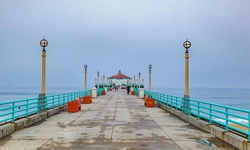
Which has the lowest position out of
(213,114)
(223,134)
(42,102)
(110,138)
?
(110,138)

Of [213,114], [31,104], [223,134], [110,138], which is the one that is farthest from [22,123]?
[223,134]

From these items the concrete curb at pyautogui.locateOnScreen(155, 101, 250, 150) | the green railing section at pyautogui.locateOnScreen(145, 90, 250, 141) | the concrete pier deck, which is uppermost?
the green railing section at pyautogui.locateOnScreen(145, 90, 250, 141)

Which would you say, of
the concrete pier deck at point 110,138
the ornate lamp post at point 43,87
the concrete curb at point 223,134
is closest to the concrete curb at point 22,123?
the concrete pier deck at point 110,138

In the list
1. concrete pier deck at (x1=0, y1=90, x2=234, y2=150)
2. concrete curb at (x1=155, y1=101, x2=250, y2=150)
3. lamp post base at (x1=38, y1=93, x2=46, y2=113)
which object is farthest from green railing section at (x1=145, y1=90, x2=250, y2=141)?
lamp post base at (x1=38, y1=93, x2=46, y2=113)

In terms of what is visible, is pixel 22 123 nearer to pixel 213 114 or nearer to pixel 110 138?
pixel 110 138

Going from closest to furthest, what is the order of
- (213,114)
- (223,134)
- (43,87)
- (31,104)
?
(223,134)
(213,114)
(43,87)
(31,104)

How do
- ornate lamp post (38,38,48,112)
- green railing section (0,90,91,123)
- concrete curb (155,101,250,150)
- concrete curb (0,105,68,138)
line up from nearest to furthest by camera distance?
1. concrete curb (155,101,250,150)
2. concrete curb (0,105,68,138)
3. green railing section (0,90,91,123)
4. ornate lamp post (38,38,48,112)

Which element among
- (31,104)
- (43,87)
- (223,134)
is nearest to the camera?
(223,134)

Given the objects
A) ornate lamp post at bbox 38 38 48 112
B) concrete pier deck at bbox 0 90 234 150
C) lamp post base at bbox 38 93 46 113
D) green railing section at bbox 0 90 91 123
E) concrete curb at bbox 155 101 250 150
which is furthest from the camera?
ornate lamp post at bbox 38 38 48 112

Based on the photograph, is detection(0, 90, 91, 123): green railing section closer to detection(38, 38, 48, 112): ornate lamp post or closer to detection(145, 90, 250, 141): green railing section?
detection(38, 38, 48, 112): ornate lamp post

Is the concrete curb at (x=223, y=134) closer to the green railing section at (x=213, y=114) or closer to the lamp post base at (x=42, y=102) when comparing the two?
the green railing section at (x=213, y=114)

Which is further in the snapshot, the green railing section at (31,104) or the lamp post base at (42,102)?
the lamp post base at (42,102)

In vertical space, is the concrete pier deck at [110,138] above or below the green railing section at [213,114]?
below

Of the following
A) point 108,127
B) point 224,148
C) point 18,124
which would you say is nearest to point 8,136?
point 18,124
